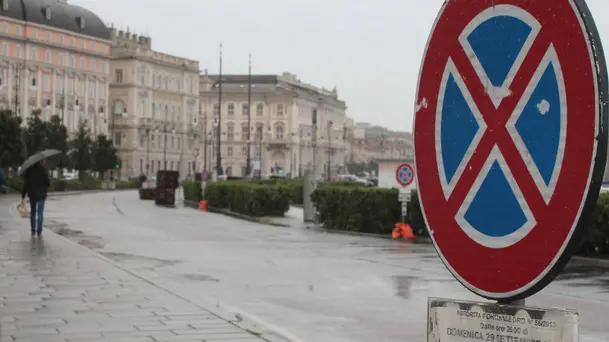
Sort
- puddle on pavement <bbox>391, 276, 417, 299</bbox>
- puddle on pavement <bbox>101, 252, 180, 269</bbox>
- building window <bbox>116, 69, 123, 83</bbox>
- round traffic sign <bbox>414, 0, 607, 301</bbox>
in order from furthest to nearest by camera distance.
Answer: building window <bbox>116, 69, 123, 83</bbox> < puddle on pavement <bbox>101, 252, 180, 269</bbox> < puddle on pavement <bbox>391, 276, 417, 299</bbox> < round traffic sign <bbox>414, 0, 607, 301</bbox>

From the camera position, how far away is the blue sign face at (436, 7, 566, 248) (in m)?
2.42

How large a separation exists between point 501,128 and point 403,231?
989 inches

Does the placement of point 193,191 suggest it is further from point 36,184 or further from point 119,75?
point 119,75

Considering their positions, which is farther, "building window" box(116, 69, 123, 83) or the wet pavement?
"building window" box(116, 69, 123, 83)

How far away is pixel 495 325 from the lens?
2654mm

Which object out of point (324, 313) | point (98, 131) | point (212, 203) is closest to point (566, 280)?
point (324, 313)

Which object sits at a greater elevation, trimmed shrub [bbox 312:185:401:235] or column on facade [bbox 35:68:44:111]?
column on facade [bbox 35:68:44:111]

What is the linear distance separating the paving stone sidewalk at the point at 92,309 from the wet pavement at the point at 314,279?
534 mm

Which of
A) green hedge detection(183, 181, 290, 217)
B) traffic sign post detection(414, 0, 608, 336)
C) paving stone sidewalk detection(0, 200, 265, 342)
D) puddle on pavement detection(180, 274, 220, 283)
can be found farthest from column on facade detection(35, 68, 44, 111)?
traffic sign post detection(414, 0, 608, 336)

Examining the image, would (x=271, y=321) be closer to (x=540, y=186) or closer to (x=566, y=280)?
(x=566, y=280)

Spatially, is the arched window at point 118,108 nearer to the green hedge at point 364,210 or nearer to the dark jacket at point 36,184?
the green hedge at point 364,210

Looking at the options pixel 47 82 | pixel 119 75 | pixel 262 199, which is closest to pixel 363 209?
pixel 262 199

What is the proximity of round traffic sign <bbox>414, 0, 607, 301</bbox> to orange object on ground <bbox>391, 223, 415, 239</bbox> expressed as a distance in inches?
975

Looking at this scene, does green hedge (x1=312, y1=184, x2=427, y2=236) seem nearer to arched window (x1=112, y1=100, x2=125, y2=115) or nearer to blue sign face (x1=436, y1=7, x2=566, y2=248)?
blue sign face (x1=436, y1=7, x2=566, y2=248)
